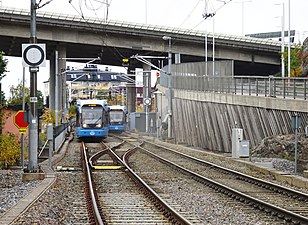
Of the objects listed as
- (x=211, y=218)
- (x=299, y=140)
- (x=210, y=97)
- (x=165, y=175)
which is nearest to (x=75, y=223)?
(x=211, y=218)

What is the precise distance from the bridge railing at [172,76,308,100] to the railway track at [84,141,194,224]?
9932mm

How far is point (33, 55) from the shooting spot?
19844 millimetres

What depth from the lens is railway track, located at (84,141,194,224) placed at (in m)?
12.5

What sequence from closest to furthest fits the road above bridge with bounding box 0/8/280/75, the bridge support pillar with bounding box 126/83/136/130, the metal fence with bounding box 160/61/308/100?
1. the metal fence with bounding box 160/61/308/100
2. the road above bridge with bounding box 0/8/280/75
3. the bridge support pillar with bounding box 126/83/136/130

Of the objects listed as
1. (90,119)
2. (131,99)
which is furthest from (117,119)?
(131,99)

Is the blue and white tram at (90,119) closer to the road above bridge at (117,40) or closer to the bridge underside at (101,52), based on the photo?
the road above bridge at (117,40)

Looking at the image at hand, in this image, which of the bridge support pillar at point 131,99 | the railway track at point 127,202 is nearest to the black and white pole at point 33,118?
the railway track at point 127,202

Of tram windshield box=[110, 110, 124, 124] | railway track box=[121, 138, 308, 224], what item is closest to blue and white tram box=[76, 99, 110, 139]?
railway track box=[121, 138, 308, 224]

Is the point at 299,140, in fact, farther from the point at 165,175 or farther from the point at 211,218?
the point at 211,218

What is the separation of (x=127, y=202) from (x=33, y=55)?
21.9ft

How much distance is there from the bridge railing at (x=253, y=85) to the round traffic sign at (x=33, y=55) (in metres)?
13.3

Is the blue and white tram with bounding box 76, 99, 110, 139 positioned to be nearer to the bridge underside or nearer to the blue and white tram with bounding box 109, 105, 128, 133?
the bridge underside

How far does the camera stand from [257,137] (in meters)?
37.0

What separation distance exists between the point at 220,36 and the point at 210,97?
3650 cm
